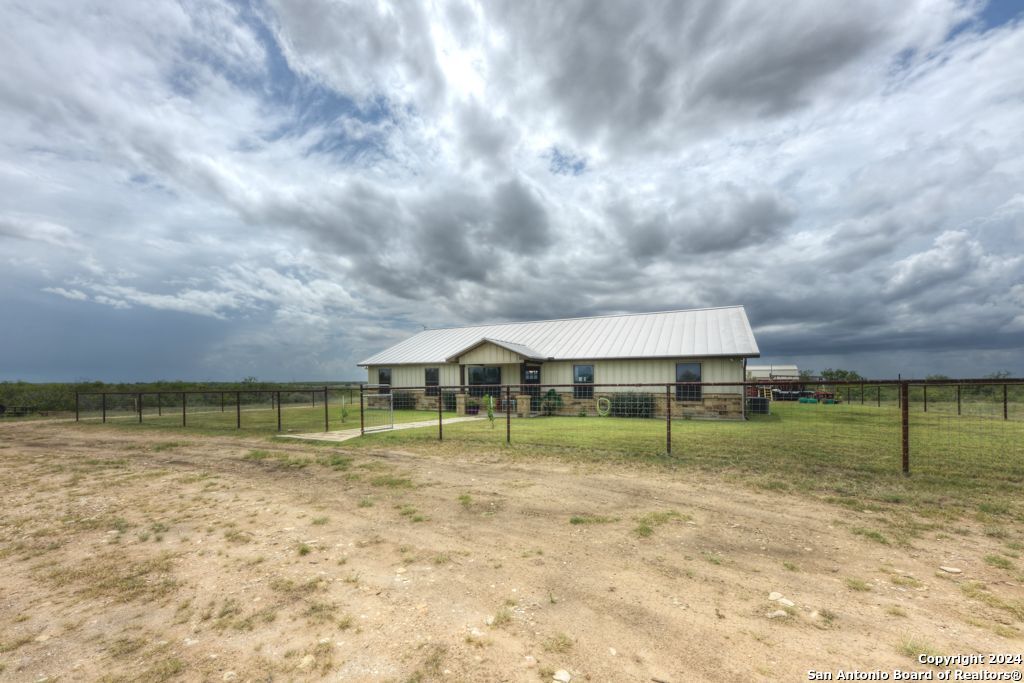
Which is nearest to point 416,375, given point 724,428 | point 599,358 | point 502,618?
point 599,358

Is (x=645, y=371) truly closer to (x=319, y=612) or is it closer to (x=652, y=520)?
(x=652, y=520)

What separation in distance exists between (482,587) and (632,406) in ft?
61.3

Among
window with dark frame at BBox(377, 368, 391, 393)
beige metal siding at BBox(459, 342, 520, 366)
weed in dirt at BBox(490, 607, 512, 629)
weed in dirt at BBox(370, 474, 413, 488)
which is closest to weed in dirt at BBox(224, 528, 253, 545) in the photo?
weed in dirt at BBox(370, 474, 413, 488)

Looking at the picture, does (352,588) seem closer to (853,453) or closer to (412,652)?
(412,652)

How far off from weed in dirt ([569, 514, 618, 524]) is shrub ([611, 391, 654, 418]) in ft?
52.1

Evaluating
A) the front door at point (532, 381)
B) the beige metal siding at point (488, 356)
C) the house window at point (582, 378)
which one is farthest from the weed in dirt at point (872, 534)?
the beige metal siding at point (488, 356)

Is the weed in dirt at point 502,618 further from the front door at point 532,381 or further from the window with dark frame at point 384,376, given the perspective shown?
the window with dark frame at point 384,376

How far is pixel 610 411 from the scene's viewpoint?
2302 centimetres

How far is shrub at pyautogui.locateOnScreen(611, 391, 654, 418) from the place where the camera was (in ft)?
70.8

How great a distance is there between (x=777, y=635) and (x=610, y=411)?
20161 millimetres

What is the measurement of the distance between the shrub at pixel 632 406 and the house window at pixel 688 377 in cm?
151

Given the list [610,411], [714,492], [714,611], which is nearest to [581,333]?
[610,411]

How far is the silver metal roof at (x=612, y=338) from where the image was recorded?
2206 cm

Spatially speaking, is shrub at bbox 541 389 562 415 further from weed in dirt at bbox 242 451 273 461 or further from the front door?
weed in dirt at bbox 242 451 273 461
